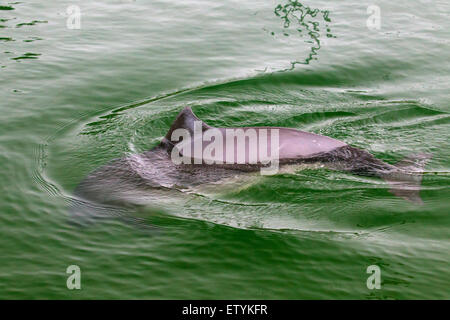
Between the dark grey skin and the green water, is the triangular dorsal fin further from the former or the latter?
the green water

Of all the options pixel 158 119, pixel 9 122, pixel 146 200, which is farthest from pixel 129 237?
pixel 9 122

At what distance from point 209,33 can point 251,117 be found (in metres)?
5.04

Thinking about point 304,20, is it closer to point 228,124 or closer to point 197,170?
point 228,124

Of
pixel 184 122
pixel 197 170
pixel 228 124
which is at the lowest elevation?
pixel 197 170

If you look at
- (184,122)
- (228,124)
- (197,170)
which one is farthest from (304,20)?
(197,170)

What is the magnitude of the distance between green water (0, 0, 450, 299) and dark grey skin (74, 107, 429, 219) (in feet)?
0.64

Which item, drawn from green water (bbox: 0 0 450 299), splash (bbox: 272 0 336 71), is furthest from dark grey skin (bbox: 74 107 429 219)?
splash (bbox: 272 0 336 71)

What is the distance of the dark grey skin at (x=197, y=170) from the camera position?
788cm

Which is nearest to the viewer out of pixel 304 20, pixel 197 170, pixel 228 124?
pixel 197 170

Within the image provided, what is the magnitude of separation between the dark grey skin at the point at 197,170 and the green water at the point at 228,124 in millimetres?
194

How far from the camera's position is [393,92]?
38.6 ft

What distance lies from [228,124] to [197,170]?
2493 mm

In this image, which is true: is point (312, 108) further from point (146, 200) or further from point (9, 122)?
point (9, 122)

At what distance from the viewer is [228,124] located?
33.8ft
